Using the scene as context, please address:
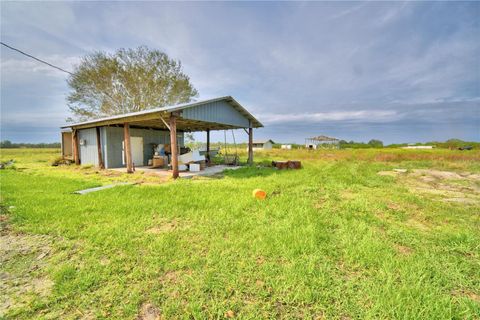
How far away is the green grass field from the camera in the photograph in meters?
1.66

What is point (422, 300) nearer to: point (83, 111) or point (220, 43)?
point (220, 43)

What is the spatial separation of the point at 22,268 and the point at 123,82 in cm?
2088

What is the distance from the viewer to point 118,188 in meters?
5.73

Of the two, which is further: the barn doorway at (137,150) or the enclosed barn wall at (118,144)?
the barn doorway at (137,150)

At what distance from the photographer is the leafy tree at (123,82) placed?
1794 centimetres

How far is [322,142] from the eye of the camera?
42.8m

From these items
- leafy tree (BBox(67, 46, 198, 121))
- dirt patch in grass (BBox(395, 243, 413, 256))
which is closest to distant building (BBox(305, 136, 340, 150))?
leafy tree (BBox(67, 46, 198, 121))

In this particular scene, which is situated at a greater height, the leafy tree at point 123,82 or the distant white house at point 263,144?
the leafy tree at point 123,82

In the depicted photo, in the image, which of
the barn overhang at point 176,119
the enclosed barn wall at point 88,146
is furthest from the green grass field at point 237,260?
the enclosed barn wall at point 88,146

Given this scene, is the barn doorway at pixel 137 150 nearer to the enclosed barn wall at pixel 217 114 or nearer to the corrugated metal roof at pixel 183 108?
the corrugated metal roof at pixel 183 108

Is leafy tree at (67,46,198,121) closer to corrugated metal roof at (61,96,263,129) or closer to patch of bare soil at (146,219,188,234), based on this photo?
corrugated metal roof at (61,96,263,129)

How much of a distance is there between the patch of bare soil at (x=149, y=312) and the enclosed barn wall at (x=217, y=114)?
6.85 meters

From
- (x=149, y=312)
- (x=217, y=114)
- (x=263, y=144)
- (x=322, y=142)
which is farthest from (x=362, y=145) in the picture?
(x=149, y=312)

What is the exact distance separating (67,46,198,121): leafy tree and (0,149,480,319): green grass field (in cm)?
1748
